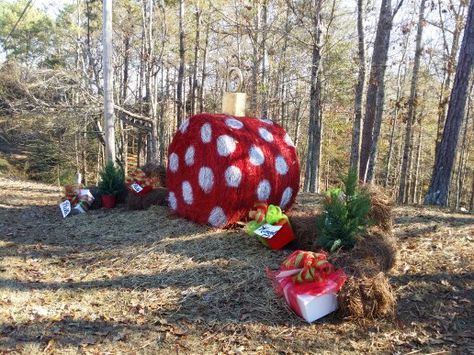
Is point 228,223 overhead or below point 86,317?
overhead

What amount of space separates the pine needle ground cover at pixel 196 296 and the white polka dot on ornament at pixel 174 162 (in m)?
0.77

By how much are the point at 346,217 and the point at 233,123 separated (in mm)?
2051

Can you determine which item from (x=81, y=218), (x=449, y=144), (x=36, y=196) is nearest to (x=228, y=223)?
(x=81, y=218)

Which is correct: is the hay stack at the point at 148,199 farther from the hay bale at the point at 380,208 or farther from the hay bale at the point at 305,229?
the hay bale at the point at 380,208

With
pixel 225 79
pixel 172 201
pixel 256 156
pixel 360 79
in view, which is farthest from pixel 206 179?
pixel 225 79

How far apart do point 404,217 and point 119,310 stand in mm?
3632

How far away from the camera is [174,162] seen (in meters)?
5.45

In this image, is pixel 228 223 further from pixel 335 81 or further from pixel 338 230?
pixel 335 81

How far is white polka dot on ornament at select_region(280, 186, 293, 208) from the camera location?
16.7ft

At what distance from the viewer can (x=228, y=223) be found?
4.75 m

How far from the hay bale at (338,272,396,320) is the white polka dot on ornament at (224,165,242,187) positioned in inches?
78.3

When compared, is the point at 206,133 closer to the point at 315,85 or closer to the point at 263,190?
the point at 263,190

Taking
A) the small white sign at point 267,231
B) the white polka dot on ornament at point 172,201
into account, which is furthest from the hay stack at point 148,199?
the small white sign at point 267,231

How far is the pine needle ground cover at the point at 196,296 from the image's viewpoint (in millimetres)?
2672
